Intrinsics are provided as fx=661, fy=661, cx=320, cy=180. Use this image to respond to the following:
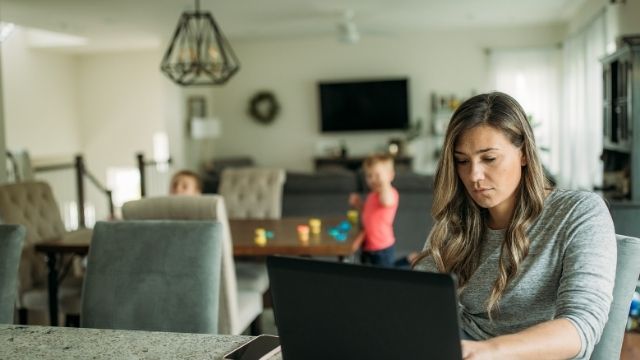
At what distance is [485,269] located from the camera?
135 centimetres

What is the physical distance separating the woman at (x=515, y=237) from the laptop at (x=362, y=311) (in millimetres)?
389

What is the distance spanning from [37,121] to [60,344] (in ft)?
29.9

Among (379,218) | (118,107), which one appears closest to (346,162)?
(118,107)

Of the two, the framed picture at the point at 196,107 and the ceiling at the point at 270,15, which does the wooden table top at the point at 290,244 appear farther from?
the framed picture at the point at 196,107

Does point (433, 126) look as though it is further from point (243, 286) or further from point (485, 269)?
point (485, 269)

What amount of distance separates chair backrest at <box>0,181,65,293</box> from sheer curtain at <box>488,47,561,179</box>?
7.11 metres

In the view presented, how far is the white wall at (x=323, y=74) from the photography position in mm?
9516

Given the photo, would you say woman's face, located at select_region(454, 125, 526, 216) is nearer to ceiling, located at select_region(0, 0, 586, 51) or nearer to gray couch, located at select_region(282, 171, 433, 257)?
gray couch, located at select_region(282, 171, 433, 257)

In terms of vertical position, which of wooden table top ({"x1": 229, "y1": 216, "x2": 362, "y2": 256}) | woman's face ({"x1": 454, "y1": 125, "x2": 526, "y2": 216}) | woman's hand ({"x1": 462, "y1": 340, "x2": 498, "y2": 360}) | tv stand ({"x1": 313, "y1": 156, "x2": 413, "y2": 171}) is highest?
woman's face ({"x1": 454, "y1": 125, "x2": 526, "y2": 216})

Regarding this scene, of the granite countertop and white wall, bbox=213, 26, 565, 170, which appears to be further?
white wall, bbox=213, 26, 565, 170

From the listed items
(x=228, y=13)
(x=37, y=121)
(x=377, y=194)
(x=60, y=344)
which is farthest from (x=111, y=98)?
(x=60, y=344)

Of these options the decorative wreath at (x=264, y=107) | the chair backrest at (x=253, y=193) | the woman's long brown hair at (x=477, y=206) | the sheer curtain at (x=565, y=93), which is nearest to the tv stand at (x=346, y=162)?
the decorative wreath at (x=264, y=107)

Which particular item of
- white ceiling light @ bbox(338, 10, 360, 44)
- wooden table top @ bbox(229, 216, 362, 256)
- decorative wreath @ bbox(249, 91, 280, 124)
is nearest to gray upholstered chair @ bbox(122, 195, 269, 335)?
wooden table top @ bbox(229, 216, 362, 256)

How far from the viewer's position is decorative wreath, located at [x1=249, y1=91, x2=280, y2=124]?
10055mm
